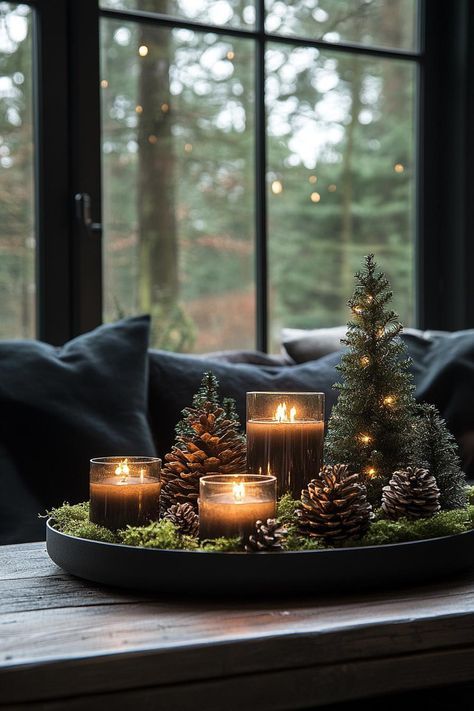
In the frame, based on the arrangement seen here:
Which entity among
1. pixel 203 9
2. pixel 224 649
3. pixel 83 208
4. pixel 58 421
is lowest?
pixel 224 649

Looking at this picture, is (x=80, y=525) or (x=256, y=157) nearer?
(x=80, y=525)

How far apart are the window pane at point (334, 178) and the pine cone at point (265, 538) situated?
1.94m

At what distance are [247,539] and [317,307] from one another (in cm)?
206

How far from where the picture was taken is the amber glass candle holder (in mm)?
1146

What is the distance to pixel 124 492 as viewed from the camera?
115cm

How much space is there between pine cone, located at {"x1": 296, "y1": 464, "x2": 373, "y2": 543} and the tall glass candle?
105 millimetres

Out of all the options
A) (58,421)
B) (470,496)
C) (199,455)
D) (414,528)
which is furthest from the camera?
(58,421)

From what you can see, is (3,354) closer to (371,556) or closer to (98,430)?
(98,430)

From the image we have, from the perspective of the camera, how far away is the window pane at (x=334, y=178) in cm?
298

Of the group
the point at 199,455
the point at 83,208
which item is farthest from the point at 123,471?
the point at 83,208

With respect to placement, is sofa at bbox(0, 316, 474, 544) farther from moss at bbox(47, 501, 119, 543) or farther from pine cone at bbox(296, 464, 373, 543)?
pine cone at bbox(296, 464, 373, 543)

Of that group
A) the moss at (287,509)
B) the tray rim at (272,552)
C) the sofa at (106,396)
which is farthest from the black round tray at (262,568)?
the sofa at (106,396)

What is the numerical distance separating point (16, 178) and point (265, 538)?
71.9 inches

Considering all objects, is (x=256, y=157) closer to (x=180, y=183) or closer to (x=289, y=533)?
(x=180, y=183)
